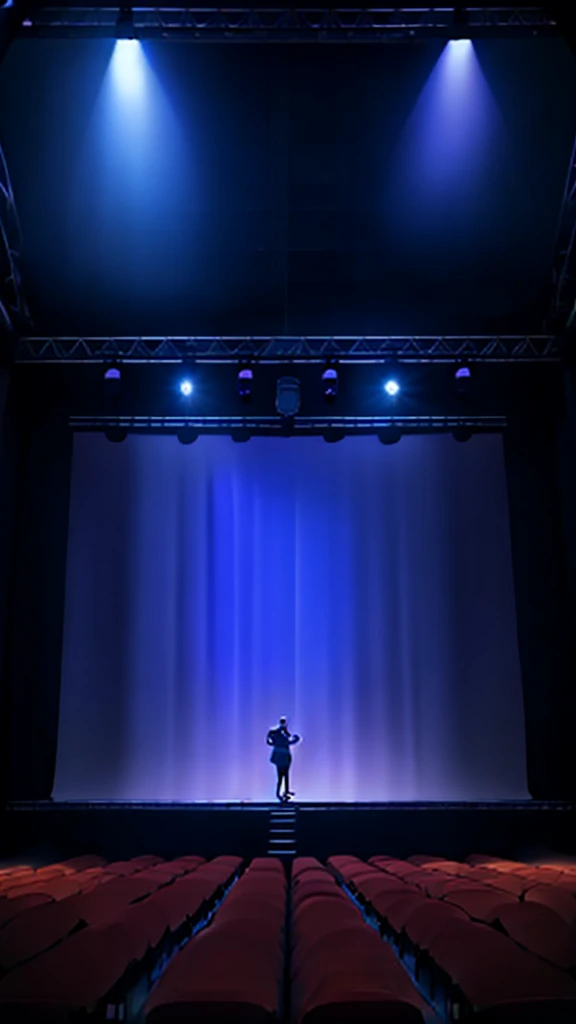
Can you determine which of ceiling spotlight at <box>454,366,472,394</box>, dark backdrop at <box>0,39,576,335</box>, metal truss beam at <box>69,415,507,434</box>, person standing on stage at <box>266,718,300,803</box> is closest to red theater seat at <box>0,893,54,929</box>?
person standing on stage at <box>266,718,300,803</box>

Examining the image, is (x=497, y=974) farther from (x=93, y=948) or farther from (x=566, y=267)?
(x=566, y=267)

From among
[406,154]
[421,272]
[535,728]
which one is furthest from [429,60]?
[535,728]

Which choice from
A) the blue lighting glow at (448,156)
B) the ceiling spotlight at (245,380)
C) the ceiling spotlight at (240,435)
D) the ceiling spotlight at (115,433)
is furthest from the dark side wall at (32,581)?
the blue lighting glow at (448,156)

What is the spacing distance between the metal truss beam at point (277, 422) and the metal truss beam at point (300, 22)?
4793mm

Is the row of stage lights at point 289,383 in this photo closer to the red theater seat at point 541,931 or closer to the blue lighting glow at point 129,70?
the blue lighting glow at point 129,70

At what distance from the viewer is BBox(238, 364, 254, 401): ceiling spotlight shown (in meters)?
9.70

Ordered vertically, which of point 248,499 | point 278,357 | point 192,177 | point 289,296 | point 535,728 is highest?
point 192,177

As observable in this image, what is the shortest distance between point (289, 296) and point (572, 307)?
3.22 metres

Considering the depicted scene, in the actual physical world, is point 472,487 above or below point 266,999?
above

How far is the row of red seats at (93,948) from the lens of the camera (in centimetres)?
203

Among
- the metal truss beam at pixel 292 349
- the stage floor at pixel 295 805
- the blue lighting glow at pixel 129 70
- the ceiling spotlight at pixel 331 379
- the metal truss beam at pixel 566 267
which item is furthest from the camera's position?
the metal truss beam at pixel 292 349

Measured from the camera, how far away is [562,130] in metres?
8.33

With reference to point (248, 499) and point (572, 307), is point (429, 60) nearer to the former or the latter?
point (572, 307)

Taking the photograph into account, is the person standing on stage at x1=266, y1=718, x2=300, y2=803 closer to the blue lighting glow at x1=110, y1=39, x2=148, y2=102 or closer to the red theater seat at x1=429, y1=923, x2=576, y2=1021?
the blue lighting glow at x1=110, y1=39, x2=148, y2=102
